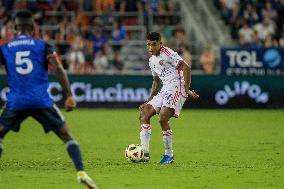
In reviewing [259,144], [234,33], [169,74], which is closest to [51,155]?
[169,74]

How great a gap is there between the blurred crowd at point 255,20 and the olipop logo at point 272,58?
387mm

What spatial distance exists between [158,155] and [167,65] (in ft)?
6.74

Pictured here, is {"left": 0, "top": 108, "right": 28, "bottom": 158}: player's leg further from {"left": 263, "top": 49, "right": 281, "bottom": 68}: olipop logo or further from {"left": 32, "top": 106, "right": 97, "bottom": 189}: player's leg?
{"left": 263, "top": 49, "right": 281, "bottom": 68}: olipop logo

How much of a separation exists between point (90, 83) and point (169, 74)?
553 inches

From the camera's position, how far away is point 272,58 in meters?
30.5

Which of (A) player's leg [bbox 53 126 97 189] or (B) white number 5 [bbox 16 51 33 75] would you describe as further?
(B) white number 5 [bbox 16 51 33 75]

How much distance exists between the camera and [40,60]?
35.0ft

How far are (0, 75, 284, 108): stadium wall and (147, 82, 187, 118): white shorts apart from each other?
1382 cm

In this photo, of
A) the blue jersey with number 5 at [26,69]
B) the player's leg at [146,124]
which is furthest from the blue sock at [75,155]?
the player's leg at [146,124]

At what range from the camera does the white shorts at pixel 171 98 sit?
14.3 metres

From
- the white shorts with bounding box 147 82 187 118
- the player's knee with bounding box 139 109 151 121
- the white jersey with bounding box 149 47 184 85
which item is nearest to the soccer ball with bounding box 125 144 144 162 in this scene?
the player's knee with bounding box 139 109 151 121

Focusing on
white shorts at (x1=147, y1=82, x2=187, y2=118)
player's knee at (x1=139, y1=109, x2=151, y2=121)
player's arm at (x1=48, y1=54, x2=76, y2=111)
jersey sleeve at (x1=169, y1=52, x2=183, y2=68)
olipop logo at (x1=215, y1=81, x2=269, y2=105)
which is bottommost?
olipop logo at (x1=215, y1=81, x2=269, y2=105)

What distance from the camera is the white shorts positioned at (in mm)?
14312

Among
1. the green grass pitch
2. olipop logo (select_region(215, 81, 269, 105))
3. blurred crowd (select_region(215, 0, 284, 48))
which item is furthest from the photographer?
blurred crowd (select_region(215, 0, 284, 48))
